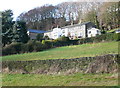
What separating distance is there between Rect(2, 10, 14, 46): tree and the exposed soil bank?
55.1 ft

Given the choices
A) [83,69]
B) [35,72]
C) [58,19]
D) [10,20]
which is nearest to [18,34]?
[10,20]

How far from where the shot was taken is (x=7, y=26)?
3038 cm

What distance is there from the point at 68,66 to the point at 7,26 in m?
24.3

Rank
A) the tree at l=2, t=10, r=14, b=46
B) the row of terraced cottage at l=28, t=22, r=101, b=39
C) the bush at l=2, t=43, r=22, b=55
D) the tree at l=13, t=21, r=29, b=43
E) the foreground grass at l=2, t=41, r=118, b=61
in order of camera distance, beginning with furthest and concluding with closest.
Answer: the row of terraced cottage at l=28, t=22, r=101, b=39 → the tree at l=13, t=21, r=29, b=43 → the tree at l=2, t=10, r=14, b=46 → the bush at l=2, t=43, r=22, b=55 → the foreground grass at l=2, t=41, r=118, b=61

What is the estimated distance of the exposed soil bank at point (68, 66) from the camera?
7824 millimetres

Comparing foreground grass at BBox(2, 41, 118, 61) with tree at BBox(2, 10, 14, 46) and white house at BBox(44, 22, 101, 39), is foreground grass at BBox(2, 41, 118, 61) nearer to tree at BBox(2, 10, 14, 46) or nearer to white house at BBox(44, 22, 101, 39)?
tree at BBox(2, 10, 14, 46)

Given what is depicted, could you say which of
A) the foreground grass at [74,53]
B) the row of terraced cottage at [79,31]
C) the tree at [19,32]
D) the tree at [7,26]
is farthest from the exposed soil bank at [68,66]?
the row of terraced cottage at [79,31]

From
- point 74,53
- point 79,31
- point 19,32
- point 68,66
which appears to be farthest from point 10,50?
point 79,31

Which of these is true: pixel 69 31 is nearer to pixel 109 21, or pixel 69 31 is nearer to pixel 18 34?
pixel 109 21

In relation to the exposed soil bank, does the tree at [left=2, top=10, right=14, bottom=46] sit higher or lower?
higher

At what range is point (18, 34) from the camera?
96.7 ft

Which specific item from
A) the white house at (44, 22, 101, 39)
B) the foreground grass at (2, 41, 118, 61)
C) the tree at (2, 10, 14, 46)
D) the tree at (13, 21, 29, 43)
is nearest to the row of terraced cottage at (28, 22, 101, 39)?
the white house at (44, 22, 101, 39)

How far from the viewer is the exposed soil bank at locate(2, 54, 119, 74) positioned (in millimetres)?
7824

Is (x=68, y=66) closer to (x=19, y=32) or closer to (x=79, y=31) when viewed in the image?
(x=19, y=32)
